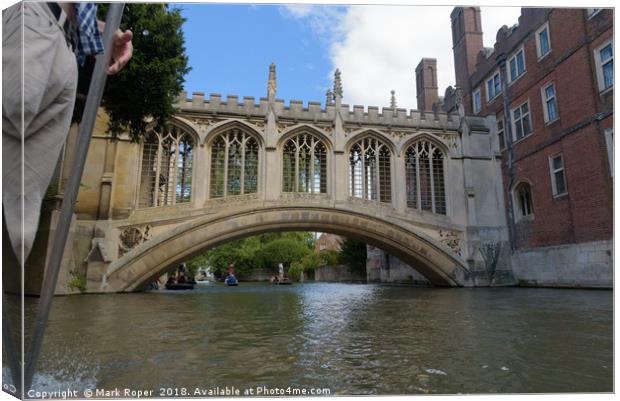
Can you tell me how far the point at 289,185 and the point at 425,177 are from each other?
5846 mm

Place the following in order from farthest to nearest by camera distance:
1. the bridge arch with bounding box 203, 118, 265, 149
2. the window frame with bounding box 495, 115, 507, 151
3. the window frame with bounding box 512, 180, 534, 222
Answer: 1. the bridge arch with bounding box 203, 118, 265, 149
2. the window frame with bounding box 495, 115, 507, 151
3. the window frame with bounding box 512, 180, 534, 222

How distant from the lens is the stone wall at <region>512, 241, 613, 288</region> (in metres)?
5.69

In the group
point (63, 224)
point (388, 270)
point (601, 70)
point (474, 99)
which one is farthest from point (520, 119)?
point (388, 270)

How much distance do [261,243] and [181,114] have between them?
25.8m

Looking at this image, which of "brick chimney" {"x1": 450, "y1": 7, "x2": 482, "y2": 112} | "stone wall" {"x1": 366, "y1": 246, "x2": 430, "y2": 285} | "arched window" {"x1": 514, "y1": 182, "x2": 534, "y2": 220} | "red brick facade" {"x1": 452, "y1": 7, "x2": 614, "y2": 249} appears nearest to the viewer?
"red brick facade" {"x1": 452, "y1": 7, "x2": 614, "y2": 249}

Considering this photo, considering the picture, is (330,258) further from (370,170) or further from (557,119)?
(557,119)

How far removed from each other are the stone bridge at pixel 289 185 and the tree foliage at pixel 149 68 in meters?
5.36

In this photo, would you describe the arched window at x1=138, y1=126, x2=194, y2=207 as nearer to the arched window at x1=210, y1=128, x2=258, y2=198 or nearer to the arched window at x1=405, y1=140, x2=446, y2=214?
the arched window at x1=210, y1=128, x2=258, y2=198

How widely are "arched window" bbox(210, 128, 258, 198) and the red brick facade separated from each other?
829 centimetres

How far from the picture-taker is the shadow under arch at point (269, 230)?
12.6 metres

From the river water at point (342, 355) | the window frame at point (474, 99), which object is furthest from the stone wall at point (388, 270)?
the river water at point (342, 355)

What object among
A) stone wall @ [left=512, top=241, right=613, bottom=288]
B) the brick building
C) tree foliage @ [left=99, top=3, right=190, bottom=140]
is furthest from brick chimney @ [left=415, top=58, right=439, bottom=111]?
tree foliage @ [left=99, top=3, right=190, bottom=140]

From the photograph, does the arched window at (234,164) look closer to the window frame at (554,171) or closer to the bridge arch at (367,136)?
the bridge arch at (367,136)

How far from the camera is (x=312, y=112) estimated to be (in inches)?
605
